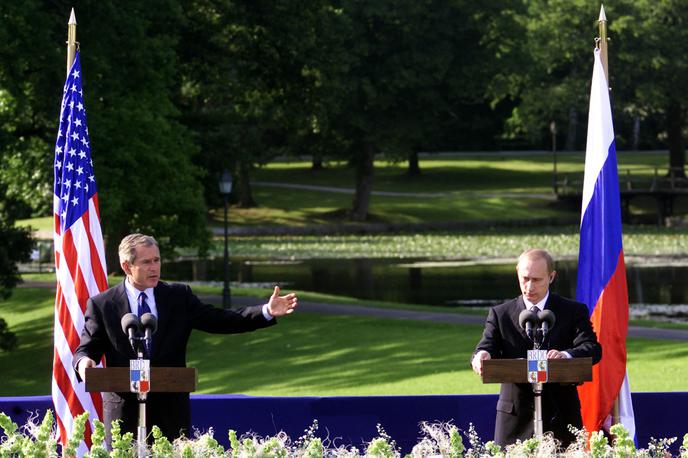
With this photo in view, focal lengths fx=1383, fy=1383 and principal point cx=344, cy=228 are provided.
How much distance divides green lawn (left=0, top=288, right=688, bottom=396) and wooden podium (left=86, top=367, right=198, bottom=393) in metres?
12.2

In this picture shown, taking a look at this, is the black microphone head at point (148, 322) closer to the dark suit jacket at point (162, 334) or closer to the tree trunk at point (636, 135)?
the dark suit jacket at point (162, 334)

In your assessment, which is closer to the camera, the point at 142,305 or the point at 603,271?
the point at 142,305

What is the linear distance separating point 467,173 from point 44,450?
84109 mm

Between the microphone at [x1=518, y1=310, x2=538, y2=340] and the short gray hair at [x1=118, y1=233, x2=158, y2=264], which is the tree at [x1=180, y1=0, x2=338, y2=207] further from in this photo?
the microphone at [x1=518, y1=310, x2=538, y2=340]

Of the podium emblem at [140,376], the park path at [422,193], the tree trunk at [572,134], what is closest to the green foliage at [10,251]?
the podium emblem at [140,376]

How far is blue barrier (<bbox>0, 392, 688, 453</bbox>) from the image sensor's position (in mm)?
11391

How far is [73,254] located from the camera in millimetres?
12266

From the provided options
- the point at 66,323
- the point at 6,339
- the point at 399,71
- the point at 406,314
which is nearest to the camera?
the point at 66,323

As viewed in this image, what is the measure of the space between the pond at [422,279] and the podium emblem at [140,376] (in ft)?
80.5

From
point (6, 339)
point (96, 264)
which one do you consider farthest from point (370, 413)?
point (6, 339)

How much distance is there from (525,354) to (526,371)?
0.96 metres

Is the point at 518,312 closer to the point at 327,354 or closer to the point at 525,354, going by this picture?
the point at 525,354

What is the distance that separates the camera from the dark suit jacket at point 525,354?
906 centimetres

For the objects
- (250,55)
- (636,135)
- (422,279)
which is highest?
(250,55)
